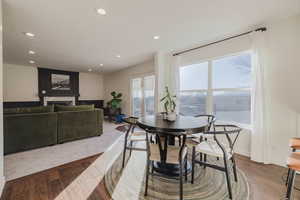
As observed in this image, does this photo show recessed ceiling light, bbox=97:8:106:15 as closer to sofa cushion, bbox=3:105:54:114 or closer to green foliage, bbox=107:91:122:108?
sofa cushion, bbox=3:105:54:114

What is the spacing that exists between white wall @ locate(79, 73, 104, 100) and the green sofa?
13.2 feet

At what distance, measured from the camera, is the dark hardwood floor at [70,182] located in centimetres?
156

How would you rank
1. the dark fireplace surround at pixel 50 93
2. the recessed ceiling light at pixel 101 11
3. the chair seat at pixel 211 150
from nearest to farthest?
1. the chair seat at pixel 211 150
2. the recessed ceiling light at pixel 101 11
3. the dark fireplace surround at pixel 50 93

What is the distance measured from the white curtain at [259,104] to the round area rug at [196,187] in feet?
2.28

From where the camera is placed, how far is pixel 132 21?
2320mm

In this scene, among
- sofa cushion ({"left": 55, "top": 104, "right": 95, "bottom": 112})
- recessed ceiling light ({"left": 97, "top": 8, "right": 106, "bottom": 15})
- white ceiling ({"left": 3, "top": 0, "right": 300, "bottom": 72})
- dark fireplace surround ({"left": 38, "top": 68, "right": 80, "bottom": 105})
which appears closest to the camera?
white ceiling ({"left": 3, "top": 0, "right": 300, "bottom": 72})

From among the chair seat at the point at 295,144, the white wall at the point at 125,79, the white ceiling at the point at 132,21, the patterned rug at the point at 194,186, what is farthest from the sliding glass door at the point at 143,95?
the chair seat at the point at 295,144

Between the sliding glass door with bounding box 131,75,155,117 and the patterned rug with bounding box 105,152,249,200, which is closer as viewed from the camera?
the patterned rug with bounding box 105,152,249,200

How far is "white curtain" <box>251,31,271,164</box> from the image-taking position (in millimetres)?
2346

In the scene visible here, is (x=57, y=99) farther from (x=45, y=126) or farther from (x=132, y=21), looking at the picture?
(x=132, y=21)

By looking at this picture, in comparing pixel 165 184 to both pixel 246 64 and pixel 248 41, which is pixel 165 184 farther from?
pixel 248 41

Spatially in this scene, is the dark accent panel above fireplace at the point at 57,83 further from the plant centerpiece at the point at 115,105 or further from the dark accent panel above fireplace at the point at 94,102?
the plant centerpiece at the point at 115,105

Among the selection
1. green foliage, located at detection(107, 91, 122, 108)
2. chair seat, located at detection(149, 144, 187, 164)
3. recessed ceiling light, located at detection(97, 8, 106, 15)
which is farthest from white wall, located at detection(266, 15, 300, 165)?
green foliage, located at detection(107, 91, 122, 108)

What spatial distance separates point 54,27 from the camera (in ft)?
8.30
